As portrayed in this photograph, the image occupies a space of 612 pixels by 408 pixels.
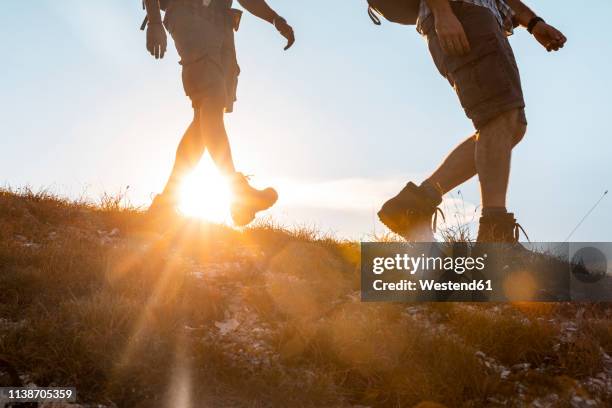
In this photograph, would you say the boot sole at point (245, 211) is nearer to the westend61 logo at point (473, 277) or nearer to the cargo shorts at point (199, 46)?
the cargo shorts at point (199, 46)

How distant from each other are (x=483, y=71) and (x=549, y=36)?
0.74 m

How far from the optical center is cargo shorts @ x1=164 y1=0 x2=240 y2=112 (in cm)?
448

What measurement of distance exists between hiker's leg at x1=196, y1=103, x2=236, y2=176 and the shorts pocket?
2.02 metres

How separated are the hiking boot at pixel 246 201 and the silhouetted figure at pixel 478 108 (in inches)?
51.2

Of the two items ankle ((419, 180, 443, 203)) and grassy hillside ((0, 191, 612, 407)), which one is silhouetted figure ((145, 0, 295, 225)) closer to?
grassy hillside ((0, 191, 612, 407))

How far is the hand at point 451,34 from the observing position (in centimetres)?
325

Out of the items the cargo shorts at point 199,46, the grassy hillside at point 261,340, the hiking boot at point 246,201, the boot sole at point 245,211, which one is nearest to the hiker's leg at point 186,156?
the cargo shorts at point 199,46

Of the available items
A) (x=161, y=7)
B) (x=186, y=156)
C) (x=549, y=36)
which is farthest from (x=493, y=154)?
(x=161, y=7)

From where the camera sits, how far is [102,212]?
5.06m

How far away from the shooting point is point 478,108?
3355mm

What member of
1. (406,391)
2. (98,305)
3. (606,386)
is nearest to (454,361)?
(406,391)

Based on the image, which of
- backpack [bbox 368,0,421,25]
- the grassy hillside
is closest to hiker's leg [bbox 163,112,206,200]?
the grassy hillside

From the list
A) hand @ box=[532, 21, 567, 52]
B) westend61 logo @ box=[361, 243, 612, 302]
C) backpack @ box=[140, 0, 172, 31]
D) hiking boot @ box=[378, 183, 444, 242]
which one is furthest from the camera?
backpack @ box=[140, 0, 172, 31]

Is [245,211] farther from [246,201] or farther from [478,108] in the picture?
[478,108]
